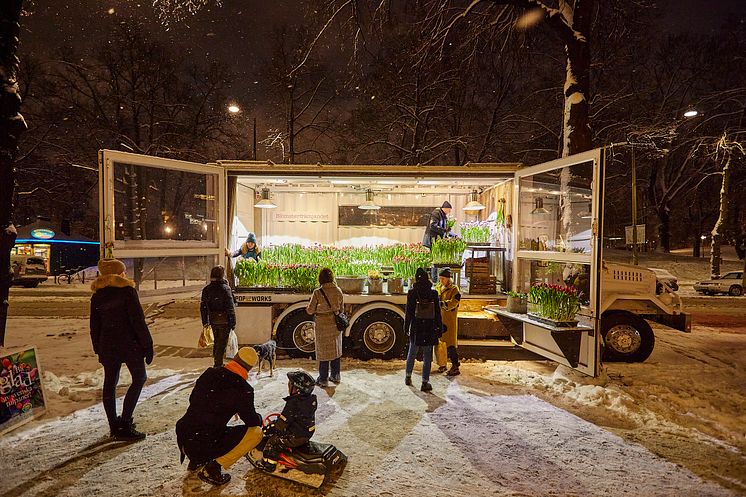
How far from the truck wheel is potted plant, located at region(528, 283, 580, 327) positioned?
399 centimetres

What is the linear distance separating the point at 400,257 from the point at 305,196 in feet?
17.7

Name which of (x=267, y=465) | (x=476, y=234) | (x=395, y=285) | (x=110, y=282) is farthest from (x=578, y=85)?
(x=110, y=282)

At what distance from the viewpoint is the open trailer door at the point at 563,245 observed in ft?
18.6

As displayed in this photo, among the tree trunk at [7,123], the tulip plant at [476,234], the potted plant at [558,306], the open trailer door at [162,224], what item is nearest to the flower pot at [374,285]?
the potted plant at [558,306]

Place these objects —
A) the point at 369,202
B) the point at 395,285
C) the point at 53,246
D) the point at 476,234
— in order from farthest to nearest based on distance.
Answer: the point at 53,246 < the point at 369,202 < the point at 476,234 < the point at 395,285

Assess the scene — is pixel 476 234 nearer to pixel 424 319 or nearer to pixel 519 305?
pixel 519 305

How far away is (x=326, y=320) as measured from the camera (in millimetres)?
5801

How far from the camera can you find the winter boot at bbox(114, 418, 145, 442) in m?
4.20

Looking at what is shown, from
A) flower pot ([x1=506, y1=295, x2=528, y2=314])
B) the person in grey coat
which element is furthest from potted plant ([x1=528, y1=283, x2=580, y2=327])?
the person in grey coat

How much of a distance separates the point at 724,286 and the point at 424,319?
19.5 meters

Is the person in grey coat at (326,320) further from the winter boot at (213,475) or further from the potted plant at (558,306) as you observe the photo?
the potted plant at (558,306)

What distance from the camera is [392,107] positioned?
20.4 m

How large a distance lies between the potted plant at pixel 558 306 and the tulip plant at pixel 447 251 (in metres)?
2.06

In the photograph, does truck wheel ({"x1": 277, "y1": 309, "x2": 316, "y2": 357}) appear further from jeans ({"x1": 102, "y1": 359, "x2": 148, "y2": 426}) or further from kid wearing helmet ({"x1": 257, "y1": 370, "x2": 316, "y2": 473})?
kid wearing helmet ({"x1": 257, "y1": 370, "x2": 316, "y2": 473})
